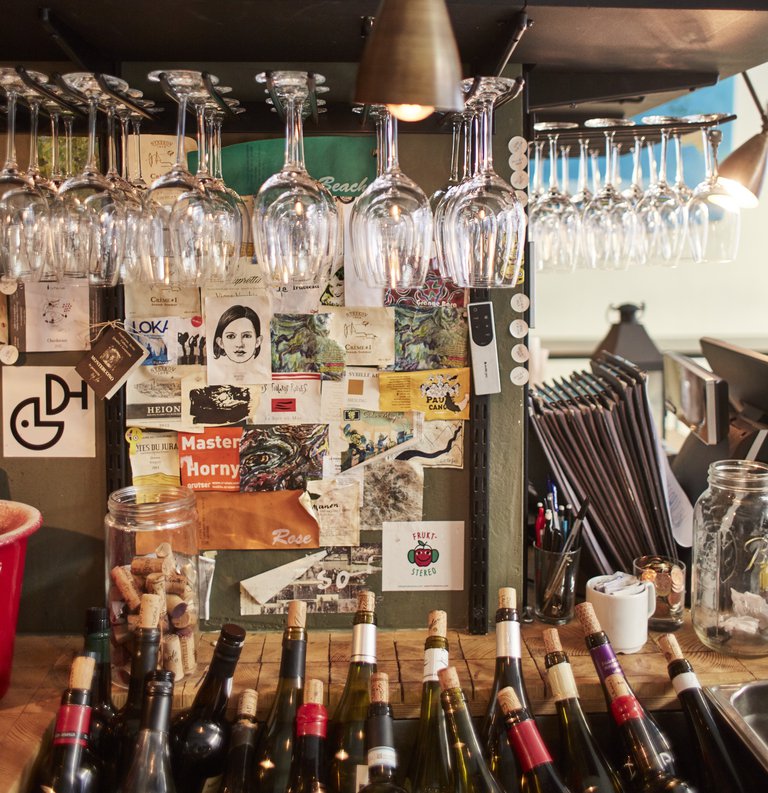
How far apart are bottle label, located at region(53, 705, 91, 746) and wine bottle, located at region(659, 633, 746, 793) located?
1004 mm

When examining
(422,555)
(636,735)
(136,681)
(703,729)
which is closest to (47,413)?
(136,681)

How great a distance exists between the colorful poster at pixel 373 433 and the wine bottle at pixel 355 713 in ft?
1.12

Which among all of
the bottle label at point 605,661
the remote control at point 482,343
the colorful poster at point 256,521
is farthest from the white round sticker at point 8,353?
→ the bottle label at point 605,661

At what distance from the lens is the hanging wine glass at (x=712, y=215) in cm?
195

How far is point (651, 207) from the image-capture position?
2.04 metres

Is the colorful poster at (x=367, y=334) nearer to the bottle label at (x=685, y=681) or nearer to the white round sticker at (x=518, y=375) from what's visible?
the white round sticker at (x=518, y=375)

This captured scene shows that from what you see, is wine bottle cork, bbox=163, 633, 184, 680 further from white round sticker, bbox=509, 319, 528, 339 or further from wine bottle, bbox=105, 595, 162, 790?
white round sticker, bbox=509, 319, 528, 339

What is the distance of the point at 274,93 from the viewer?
1488 mm

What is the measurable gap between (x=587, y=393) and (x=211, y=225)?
1.02 m

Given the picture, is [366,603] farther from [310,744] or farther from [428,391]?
[428,391]

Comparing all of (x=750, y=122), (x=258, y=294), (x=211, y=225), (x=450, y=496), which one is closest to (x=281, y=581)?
(x=450, y=496)

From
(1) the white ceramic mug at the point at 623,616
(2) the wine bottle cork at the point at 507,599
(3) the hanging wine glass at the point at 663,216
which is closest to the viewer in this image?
(2) the wine bottle cork at the point at 507,599

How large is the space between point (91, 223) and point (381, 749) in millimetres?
996

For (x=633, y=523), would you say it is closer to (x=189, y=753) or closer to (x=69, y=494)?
(x=189, y=753)
